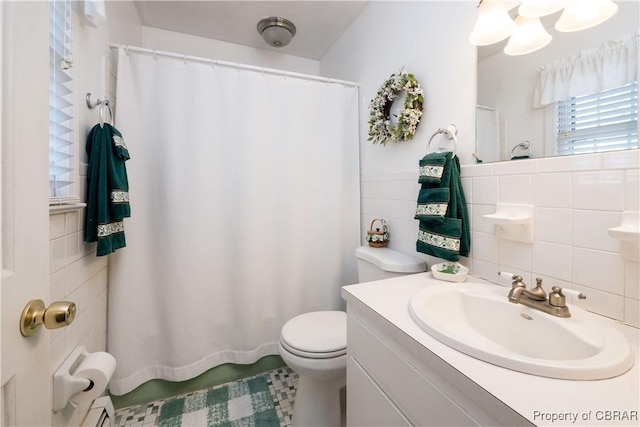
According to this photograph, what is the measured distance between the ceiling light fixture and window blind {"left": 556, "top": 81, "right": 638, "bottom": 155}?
1.69 m

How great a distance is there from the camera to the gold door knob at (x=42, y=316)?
1.51ft

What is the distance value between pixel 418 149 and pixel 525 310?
33.5 inches

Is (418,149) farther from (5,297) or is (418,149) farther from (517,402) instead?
(5,297)

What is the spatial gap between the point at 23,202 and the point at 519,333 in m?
1.14

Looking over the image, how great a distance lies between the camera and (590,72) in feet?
2.48

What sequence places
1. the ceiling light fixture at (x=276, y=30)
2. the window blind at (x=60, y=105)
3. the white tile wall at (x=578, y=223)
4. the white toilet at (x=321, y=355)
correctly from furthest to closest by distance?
the ceiling light fixture at (x=276, y=30), the white toilet at (x=321, y=355), the window blind at (x=60, y=105), the white tile wall at (x=578, y=223)

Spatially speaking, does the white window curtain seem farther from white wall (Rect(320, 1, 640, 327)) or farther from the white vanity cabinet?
the white vanity cabinet

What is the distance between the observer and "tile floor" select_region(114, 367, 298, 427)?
4.40ft

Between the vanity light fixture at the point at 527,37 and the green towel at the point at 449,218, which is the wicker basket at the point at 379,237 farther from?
the vanity light fixture at the point at 527,37

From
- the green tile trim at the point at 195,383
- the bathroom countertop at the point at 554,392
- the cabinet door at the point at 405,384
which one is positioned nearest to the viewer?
the bathroom countertop at the point at 554,392

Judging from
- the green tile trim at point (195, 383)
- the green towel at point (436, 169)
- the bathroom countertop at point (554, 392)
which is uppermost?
the green towel at point (436, 169)

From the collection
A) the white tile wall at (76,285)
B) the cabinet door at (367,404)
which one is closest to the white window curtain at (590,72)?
the cabinet door at (367,404)

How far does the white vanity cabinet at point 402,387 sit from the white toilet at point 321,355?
0.79ft

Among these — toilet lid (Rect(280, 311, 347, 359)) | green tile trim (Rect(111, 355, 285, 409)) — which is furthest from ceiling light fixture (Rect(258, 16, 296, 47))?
green tile trim (Rect(111, 355, 285, 409))
